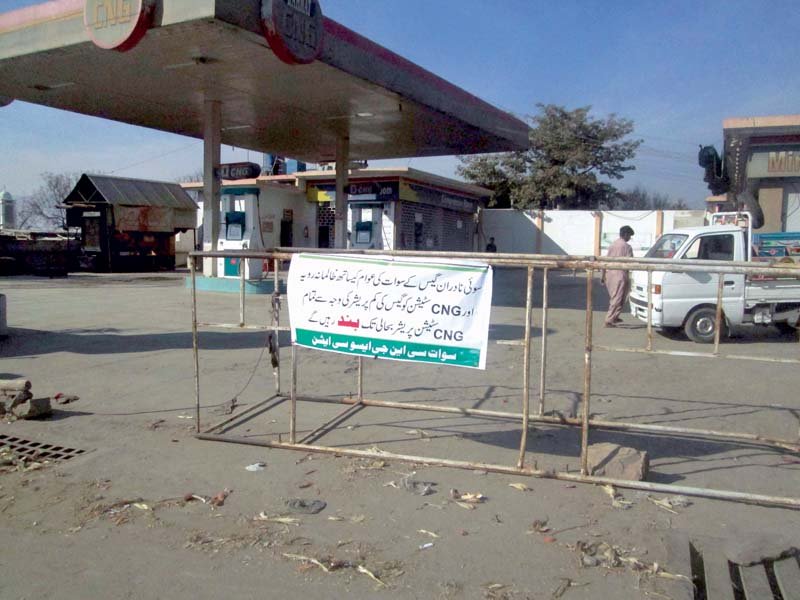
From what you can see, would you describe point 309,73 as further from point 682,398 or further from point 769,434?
point 769,434

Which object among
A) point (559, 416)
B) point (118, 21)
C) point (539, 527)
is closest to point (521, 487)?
point (539, 527)

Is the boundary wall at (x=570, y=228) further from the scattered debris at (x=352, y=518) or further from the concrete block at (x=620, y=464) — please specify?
the scattered debris at (x=352, y=518)

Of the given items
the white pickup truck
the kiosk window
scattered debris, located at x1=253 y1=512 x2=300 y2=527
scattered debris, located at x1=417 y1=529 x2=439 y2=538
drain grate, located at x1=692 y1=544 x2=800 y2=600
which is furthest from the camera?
the kiosk window

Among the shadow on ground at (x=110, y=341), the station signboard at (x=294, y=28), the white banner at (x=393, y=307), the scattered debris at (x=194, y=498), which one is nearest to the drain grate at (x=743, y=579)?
the white banner at (x=393, y=307)

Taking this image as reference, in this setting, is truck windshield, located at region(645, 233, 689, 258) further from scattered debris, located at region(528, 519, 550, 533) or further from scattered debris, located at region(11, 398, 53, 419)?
scattered debris, located at region(11, 398, 53, 419)

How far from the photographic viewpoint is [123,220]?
1179 inches

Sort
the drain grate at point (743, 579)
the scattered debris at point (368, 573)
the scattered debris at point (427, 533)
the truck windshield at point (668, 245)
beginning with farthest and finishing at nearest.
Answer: the truck windshield at point (668, 245), the scattered debris at point (427, 533), the scattered debris at point (368, 573), the drain grate at point (743, 579)

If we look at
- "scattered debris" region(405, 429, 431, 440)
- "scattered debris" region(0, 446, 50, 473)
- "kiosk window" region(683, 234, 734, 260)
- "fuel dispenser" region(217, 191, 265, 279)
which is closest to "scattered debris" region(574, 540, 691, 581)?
"scattered debris" region(405, 429, 431, 440)

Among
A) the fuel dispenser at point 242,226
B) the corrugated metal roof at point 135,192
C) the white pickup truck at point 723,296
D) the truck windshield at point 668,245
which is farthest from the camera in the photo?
the corrugated metal roof at point 135,192

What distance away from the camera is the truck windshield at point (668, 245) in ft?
39.8

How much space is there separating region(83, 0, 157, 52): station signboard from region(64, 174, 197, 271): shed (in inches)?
779

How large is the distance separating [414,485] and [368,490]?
35 centimetres

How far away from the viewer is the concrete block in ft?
16.1

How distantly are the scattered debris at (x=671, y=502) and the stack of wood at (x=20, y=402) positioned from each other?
583cm
